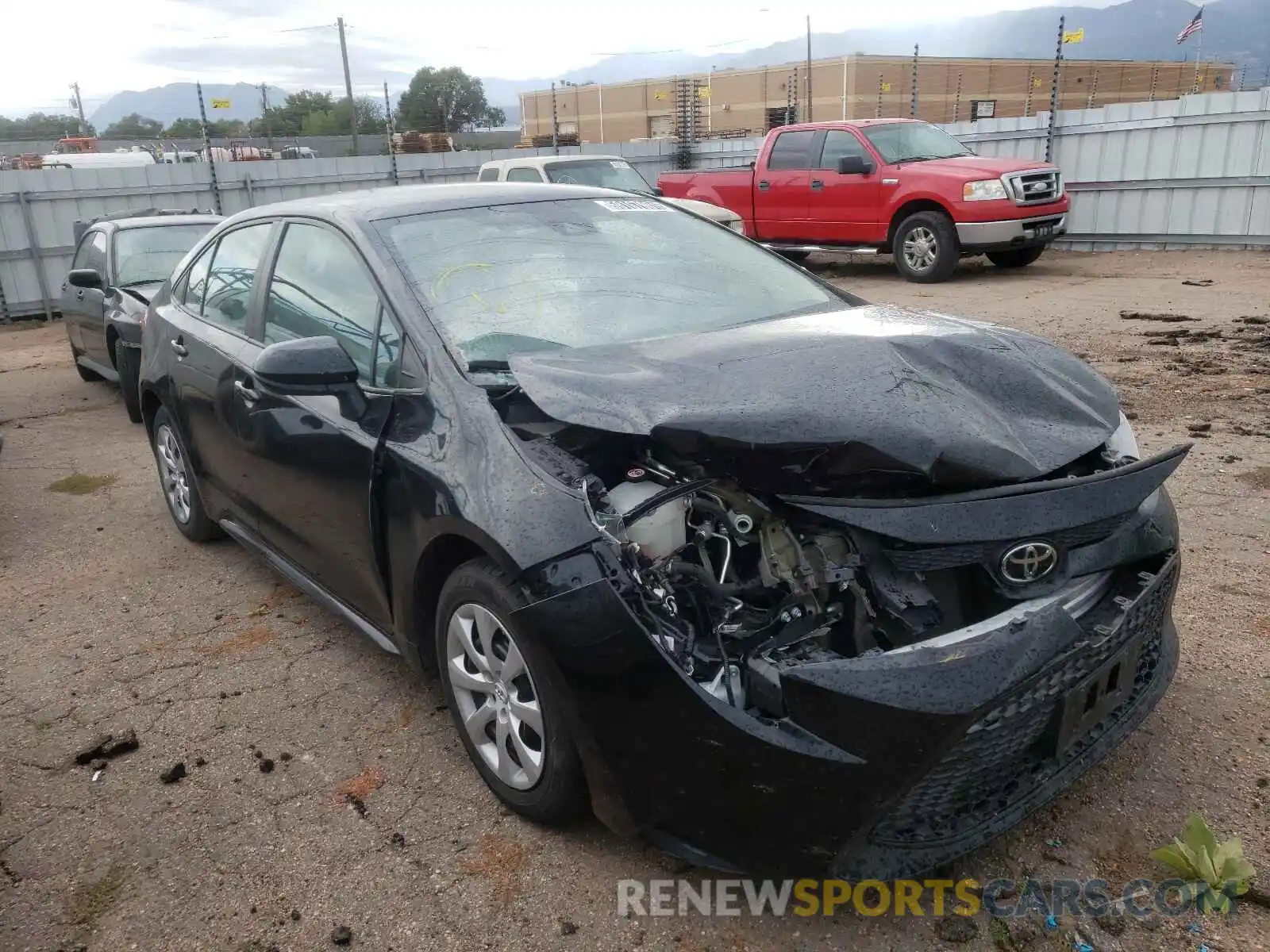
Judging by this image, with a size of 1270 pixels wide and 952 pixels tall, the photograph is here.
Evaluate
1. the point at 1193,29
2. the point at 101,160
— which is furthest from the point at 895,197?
the point at 101,160

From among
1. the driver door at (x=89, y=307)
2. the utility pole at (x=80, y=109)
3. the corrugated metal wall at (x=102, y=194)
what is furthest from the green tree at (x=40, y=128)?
the driver door at (x=89, y=307)

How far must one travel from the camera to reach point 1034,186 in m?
11.7

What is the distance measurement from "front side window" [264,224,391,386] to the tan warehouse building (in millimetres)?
41178

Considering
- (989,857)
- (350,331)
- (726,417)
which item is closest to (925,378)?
(726,417)

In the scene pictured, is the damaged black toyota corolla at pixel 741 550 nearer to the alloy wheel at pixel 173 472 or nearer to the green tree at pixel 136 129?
the alloy wheel at pixel 173 472

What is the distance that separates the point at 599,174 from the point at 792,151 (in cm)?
275

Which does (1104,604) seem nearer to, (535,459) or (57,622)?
(535,459)

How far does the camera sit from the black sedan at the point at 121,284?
23.9 ft

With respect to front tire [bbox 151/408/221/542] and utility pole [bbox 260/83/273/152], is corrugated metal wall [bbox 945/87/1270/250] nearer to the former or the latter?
front tire [bbox 151/408/221/542]

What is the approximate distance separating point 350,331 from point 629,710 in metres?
1.66

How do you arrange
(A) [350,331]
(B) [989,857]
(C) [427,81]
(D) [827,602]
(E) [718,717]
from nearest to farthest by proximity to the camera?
(E) [718,717], (D) [827,602], (B) [989,857], (A) [350,331], (C) [427,81]

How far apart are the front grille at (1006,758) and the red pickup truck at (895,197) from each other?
10354mm

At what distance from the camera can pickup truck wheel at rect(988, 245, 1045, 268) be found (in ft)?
42.2

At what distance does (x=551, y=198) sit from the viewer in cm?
370
